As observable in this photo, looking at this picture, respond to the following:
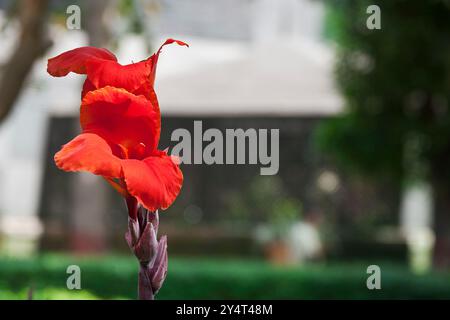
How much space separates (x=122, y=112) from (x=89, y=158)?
12cm

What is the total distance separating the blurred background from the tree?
2 centimetres

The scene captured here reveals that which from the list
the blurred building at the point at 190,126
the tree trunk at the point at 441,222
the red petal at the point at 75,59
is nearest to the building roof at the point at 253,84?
the blurred building at the point at 190,126

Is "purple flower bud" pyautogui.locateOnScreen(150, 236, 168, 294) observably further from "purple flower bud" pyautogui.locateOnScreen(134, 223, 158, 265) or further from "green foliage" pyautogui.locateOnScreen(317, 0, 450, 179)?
"green foliage" pyautogui.locateOnScreen(317, 0, 450, 179)

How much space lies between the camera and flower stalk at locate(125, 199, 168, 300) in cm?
108

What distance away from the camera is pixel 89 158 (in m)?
0.98

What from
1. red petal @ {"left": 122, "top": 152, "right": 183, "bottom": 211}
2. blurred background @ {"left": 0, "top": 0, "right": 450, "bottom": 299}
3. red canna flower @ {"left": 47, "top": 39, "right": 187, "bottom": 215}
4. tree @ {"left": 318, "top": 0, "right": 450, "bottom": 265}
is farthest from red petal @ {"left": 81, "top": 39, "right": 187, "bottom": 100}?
tree @ {"left": 318, "top": 0, "right": 450, "bottom": 265}

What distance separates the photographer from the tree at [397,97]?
9500mm

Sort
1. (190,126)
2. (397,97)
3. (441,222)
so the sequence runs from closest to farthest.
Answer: (190,126) → (397,97) → (441,222)

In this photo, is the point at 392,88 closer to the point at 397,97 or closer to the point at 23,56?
the point at 397,97

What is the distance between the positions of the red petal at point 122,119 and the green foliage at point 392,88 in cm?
839

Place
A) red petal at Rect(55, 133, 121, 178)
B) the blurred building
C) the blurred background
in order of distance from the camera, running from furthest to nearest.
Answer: the blurred building
the blurred background
red petal at Rect(55, 133, 121, 178)

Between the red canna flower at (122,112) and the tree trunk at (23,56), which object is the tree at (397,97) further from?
the red canna flower at (122,112)

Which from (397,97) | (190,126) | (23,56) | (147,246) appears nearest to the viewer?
(147,246)

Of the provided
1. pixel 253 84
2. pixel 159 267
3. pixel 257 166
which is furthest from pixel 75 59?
pixel 257 166
